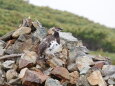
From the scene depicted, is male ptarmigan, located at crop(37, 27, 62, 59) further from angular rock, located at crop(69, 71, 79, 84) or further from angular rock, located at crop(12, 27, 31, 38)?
angular rock, located at crop(69, 71, 79, 84)

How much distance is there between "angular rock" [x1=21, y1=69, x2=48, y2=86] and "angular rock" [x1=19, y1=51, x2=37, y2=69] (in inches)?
11.3

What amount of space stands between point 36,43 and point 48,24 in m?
13.3

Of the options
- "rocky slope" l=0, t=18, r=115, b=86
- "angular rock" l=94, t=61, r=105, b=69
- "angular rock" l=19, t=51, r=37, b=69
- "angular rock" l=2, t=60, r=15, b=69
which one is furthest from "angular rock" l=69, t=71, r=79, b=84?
"angular rock" l=2, t=60, r=15, b=69

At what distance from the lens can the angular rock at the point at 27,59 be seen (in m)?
9.13

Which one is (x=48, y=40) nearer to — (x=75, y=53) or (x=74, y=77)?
(x=75, y=53)

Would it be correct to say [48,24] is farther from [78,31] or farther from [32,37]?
[32,37]

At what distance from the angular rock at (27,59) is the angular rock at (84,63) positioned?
100 centimetres

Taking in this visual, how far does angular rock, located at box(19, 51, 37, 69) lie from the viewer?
30.0ft

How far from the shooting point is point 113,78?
9.05m

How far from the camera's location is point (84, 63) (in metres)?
9.36

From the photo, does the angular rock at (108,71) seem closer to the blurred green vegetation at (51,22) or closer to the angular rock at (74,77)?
the angular rock at (74,77)

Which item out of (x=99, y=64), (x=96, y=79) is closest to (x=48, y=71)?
(x=96, y=79)

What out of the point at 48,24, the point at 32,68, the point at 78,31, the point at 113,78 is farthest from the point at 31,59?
the point at 78,31

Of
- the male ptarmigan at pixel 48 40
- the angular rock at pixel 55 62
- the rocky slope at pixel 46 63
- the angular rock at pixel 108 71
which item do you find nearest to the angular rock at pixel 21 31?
the rocky slope at pixel 46 63
